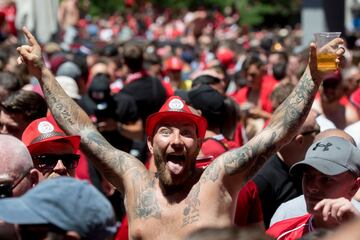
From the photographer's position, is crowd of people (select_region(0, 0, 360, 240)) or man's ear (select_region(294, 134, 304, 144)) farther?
man's ear (select_region(294, 134, 304, 144))

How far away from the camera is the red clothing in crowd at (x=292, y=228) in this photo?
18.0 ft

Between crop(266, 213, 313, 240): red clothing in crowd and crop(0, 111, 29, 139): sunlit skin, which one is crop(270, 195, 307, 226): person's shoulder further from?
crop(0, 111, 29, 139): sunlit skin

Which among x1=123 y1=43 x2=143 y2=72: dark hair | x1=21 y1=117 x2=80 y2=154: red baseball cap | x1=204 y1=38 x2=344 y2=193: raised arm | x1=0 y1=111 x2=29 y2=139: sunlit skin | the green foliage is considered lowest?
the green foliage

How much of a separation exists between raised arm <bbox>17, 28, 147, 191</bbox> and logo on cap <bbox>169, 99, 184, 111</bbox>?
35 centimetres

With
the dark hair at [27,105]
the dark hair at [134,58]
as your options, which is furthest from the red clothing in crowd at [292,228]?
the dark hair at [134,58]

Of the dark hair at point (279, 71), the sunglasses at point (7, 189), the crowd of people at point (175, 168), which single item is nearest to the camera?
the crowd of people at point (175, 168)

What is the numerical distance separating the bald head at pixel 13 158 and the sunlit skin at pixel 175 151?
2.94 ft

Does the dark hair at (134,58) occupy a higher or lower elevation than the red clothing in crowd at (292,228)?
lower

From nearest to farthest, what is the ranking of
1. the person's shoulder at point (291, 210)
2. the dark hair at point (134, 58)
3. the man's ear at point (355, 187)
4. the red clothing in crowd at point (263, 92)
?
the man's ear at point (355, 187) < the person's shoulder at point (291, 210) < the dark hair at point (134, 58) < the red clothing in crowd at point (263, 92)

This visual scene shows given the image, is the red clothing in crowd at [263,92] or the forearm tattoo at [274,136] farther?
the red clothing in crowd at [263,92]

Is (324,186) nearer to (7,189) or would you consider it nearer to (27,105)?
(7,189)

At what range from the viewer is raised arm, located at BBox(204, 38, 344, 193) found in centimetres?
538

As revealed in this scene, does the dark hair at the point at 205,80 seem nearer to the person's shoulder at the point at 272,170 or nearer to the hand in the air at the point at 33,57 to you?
the person's shoulder at the point at 272,170

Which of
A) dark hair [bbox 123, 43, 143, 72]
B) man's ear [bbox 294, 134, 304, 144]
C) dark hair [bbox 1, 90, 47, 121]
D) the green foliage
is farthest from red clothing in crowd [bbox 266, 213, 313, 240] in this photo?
the green foliage
